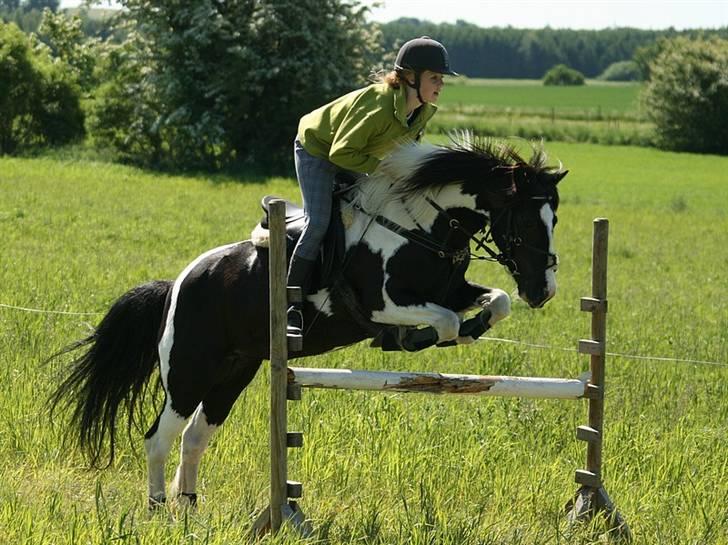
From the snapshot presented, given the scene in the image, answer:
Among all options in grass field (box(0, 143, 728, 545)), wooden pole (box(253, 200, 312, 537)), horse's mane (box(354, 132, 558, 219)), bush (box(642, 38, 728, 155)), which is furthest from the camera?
bush (box(642, 38, 728, 155))

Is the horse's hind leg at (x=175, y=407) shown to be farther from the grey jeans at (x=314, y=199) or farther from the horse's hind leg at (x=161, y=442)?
the grey jeans at (x=314, y=199)

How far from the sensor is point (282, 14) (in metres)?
33.6

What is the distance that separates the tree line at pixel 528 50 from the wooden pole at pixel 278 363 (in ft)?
498

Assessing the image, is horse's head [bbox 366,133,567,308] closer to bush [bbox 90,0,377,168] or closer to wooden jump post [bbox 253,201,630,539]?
wooden jump post [bbox 253,201,630,539]

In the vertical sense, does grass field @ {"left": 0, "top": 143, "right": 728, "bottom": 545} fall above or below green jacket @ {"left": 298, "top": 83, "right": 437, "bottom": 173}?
below

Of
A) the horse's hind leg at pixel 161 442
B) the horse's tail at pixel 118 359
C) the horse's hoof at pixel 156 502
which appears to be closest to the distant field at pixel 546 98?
the horse's tail at pixel 118 359

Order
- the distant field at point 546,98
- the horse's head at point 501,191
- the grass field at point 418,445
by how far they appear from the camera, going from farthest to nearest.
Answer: the distant field at point 546,98 < the horse's head at point 501,191 < the grass field at point 418,445

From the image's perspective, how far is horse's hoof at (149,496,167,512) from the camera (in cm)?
644

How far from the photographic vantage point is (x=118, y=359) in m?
7.30

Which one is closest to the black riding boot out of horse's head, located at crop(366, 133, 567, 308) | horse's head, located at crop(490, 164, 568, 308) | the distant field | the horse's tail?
horse's head, located at crop(366, 133, 567, 308)

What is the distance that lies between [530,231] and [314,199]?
50.7 inches

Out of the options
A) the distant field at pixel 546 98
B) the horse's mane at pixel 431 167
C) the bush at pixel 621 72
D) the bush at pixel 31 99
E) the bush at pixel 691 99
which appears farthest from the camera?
the bush at pixel 621 72

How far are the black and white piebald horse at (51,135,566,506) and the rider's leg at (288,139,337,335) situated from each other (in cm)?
16

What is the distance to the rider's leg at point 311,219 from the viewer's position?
6.42 m
